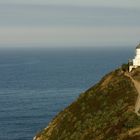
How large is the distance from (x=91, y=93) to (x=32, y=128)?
49.6 m

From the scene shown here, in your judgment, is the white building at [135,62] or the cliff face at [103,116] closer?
the cliff face at [103,116]

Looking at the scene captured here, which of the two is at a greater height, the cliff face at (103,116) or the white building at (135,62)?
the white building at (135,62)

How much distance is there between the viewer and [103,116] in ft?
218

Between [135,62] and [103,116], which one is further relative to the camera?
[135,62]

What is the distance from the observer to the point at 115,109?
2596 inches

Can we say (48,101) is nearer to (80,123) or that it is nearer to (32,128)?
(32,128)

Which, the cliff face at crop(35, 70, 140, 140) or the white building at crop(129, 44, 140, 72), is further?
the white building at crop(129, 44, 140, 72)

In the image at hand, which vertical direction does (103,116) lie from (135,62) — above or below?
below

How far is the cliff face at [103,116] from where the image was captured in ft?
190

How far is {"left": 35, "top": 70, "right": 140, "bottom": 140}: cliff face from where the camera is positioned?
58.1 m

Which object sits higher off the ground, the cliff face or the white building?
the white building

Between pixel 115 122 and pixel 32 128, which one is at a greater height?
pixel 32 128

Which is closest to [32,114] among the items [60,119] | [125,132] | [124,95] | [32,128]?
[32,128]

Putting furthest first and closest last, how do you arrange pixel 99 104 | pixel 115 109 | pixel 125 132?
pixel 99 104, pixel 115 109, pixel 125 132
